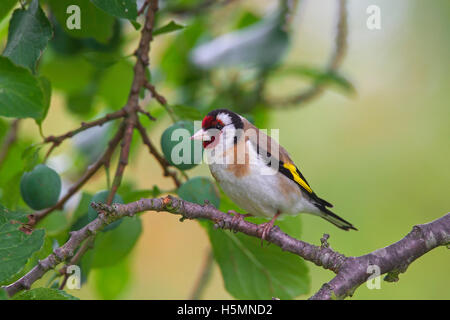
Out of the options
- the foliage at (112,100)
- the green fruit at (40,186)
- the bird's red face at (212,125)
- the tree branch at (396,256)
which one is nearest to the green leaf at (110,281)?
the foliage at (112,100)

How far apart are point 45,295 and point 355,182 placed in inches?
134

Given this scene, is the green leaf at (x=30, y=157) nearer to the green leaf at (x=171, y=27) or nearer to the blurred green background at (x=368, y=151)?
the green leaf at (x=171, y=27)

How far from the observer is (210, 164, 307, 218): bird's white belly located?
220 centimetres

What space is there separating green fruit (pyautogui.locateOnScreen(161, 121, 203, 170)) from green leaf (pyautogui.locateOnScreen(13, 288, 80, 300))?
682mm

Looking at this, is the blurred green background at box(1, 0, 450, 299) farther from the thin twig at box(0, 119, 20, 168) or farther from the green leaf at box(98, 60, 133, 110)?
the thin twig at box(0, 119, 20, 168)

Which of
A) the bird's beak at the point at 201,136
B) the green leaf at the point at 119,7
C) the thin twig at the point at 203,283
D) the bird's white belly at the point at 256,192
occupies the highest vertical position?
the green leaf at the point at 119,7

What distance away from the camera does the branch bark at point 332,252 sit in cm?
144

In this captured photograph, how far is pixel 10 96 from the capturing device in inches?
64.5

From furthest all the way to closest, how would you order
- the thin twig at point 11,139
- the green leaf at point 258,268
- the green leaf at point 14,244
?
the thin twig at point 11,139
the green leaf at point 258,268
the green leaf at point 14,244

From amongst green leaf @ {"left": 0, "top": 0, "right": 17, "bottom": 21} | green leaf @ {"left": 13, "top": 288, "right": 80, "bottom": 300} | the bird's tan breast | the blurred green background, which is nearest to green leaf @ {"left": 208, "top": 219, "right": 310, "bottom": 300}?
the bird's tan breast

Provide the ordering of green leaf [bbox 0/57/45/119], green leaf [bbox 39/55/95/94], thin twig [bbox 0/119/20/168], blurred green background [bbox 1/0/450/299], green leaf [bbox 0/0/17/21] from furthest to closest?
1. blurred green background [bbox 1/0/450/299]
2. green leaf [bbox 39/55/95/94]
3. thin twig [bbox 0/119/20/168]
4. green leaf [bbox 0/0/17/21]
5. green leaf [bbox 0/57/45/119]

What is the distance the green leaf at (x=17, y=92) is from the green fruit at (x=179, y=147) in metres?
0.48
